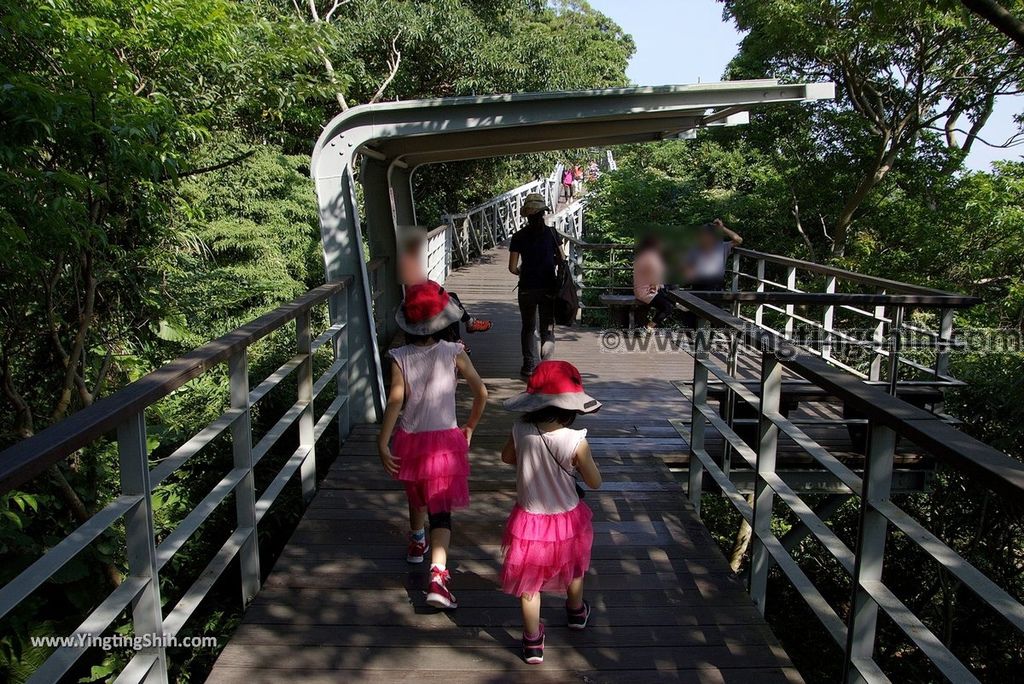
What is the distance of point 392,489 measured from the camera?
18.4 ft

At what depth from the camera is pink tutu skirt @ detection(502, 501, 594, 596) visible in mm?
3508

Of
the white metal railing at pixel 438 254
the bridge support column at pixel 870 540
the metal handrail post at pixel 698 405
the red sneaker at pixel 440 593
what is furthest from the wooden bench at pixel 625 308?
the bridge support column at pixel 870 540

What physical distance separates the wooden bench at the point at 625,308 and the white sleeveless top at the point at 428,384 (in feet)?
25.2

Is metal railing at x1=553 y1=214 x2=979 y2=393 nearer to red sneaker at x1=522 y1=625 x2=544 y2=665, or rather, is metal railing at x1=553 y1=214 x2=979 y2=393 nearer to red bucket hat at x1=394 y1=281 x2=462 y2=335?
red bucket hat at x1=394 y1=281 x2=462 y2=335

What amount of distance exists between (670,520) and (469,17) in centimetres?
1540

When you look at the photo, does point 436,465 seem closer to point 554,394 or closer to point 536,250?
point 554,394

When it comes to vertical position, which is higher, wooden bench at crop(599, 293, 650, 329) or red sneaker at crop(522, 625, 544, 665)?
wooden bench at crop(599, 293, 650, 329)

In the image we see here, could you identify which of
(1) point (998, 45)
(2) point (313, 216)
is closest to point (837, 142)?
(1) point (998, 45)

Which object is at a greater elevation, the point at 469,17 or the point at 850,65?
the point at 469,17

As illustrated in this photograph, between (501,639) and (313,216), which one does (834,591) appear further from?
(313,216)


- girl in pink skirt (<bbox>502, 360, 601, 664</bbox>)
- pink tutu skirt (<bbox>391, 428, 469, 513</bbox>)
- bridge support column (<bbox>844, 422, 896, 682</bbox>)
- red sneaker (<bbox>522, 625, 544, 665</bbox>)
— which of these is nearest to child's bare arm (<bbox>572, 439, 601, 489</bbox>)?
girl in pink skirt (<bbox>502, 360, 601, 664</bbox>)

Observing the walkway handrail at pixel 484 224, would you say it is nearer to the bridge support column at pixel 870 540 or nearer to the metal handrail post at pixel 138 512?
the metal handrail post at pixel 138 512

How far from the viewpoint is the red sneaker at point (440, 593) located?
12.8 feet

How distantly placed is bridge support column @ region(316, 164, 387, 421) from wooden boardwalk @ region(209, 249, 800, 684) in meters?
0.84
